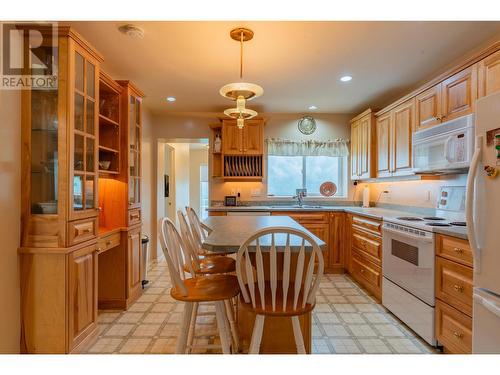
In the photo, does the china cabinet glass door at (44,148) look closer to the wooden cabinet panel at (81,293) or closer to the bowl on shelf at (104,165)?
the wooden cabinet panel at (81,293)

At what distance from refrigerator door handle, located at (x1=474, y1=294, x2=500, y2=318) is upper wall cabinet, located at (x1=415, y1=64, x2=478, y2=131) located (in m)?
1.50

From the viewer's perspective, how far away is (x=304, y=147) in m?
4.68

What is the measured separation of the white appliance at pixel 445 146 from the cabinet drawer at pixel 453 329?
3.78 ft

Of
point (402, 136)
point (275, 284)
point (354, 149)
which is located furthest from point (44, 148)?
point (354, 149)

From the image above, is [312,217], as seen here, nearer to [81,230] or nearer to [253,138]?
[253,138]

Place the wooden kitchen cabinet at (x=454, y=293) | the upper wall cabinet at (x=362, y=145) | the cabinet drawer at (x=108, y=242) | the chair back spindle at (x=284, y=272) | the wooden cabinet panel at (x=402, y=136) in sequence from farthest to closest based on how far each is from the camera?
the upper wall cabinet at (x=362, y=145) → the wooden cabinet panel at (x=402, y=136) → the cabinet drawer at (x=108, y=242) → the wooden kitchen cabinet at (x=454, y=293) → the chair back spindle at (x=284, y=272)

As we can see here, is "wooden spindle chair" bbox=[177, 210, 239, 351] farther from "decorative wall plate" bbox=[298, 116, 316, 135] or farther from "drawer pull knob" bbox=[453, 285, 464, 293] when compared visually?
"decorative wall plate" bbox=[298, 116, 316, 135]

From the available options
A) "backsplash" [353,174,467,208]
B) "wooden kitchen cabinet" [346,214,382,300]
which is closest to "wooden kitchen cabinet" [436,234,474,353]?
"wooden kitchen cabinet" [346,214,382,300]

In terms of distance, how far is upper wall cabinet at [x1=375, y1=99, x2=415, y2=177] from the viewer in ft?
10.0

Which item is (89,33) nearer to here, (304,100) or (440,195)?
(304,100)

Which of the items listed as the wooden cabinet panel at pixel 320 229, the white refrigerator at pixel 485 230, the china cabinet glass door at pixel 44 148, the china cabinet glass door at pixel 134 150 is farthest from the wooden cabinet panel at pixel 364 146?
the china cabinet glass door at pixel 44 148

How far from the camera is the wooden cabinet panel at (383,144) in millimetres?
3486

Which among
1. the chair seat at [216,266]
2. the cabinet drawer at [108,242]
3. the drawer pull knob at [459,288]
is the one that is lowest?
the drawer pull knob at [459,288]
